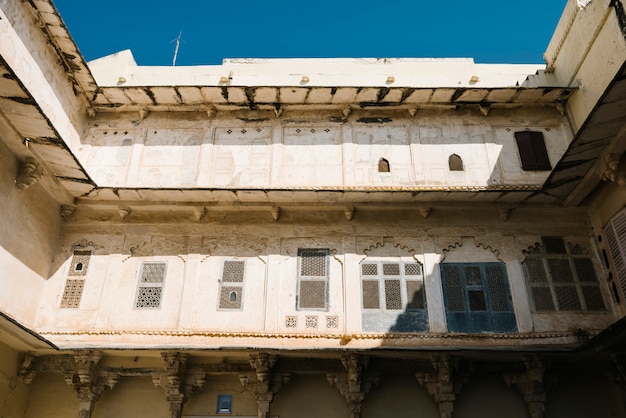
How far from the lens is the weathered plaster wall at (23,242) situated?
25.9ft

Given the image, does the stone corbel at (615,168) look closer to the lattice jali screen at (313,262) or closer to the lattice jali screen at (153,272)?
the lattice jali screen at (313,262)

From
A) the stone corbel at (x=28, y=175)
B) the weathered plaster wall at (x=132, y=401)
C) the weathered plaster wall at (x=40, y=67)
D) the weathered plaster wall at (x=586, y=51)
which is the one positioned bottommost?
the weathered plaster wall at (x=132, y=401)

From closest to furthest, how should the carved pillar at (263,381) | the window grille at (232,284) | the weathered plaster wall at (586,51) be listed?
the carved pillar at (263,381), the weathered plaster wall at (586,51), the window grille at (232,284)

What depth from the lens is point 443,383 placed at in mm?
8047

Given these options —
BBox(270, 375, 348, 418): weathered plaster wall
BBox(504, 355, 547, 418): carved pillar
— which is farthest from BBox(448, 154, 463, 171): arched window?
BBox(270, 375, 348, 418): weathered plaster wall

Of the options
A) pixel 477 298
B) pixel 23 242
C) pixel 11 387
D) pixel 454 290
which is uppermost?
pixel 23 242

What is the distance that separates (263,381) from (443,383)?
2834 mm

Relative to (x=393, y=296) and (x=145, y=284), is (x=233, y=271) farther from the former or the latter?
(x=393, y=296)

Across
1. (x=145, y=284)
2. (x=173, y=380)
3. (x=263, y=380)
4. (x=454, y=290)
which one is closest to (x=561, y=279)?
(x=454, y=290)

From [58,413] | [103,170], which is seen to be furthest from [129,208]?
[58,413]

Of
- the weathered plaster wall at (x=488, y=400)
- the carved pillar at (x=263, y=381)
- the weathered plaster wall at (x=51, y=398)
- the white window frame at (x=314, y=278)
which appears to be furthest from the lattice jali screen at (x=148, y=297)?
the weathered plaster wall at (x=488, y=400)

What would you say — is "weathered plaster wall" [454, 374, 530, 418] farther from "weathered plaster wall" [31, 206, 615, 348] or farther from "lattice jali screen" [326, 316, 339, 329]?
"lattice jali screen" [326, 316, 339, 329]

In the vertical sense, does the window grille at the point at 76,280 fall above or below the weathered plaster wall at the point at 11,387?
above

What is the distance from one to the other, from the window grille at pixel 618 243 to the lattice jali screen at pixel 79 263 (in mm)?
9102
